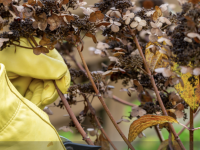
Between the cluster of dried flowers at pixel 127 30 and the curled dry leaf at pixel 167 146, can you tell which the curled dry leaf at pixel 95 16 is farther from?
the curled dry leaf at pixel 167 146

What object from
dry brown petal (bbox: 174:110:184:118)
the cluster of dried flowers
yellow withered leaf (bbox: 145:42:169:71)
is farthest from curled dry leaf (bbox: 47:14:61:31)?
dry brown petal (bbox: 174:110:184:118)

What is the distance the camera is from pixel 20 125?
47 cm

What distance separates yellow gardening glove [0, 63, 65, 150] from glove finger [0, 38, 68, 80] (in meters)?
0.08

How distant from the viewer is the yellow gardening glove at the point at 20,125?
459 millimetres

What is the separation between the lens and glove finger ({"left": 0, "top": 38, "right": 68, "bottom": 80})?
567mm

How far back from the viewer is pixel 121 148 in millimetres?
566

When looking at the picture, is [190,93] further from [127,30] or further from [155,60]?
[127,30]

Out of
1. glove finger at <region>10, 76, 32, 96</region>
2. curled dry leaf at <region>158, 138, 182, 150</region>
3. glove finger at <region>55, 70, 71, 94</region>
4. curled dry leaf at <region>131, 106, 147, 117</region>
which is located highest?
glove finger at <region>55, 70, 71, 94</region>

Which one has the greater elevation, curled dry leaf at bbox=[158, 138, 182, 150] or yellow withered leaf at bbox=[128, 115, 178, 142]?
yellow withered leaf at bbox=[128, 115, 178, 142]

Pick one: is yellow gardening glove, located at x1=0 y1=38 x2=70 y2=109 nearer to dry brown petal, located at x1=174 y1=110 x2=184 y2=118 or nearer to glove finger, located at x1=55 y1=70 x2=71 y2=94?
glove finger, located at x1=55 y1=70 x2=71 y2=94

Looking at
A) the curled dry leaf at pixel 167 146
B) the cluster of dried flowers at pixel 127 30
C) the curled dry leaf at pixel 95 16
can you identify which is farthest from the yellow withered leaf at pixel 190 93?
the curled dry leaf at pixel 95 16

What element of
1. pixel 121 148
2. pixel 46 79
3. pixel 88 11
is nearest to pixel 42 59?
pixel 46 79

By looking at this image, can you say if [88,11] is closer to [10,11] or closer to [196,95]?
[10,11]

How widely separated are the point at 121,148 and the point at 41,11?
40 centimetres
